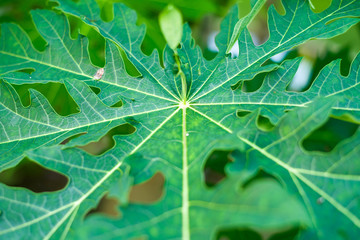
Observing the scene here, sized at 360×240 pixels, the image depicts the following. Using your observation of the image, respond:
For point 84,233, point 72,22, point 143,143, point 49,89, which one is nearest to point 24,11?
point 72,22

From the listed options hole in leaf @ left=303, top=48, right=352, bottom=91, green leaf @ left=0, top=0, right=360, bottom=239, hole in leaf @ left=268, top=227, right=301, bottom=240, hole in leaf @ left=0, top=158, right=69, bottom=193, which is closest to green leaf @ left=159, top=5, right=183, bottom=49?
green leaf @ left=0, top=0, right=360, bottom=239

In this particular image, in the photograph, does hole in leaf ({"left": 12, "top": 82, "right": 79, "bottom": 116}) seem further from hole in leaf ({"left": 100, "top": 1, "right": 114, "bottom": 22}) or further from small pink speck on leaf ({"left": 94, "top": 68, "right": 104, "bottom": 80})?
hole in leaf ({"left": 100, "top": 1, "right": 114, "bottom": 22})

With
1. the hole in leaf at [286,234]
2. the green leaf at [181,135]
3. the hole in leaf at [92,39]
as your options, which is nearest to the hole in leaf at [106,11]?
the hole in leaf at [92,39]

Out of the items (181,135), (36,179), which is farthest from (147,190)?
(181,135)

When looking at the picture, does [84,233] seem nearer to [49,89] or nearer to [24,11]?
[49,89]

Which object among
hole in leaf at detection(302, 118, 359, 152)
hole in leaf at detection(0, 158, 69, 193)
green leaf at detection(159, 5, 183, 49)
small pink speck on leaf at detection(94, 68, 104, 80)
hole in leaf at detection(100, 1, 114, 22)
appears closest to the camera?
green leaf at detection(159, 5, 183, 49)

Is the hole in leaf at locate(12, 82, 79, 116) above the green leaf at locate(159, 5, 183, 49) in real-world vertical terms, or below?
above
